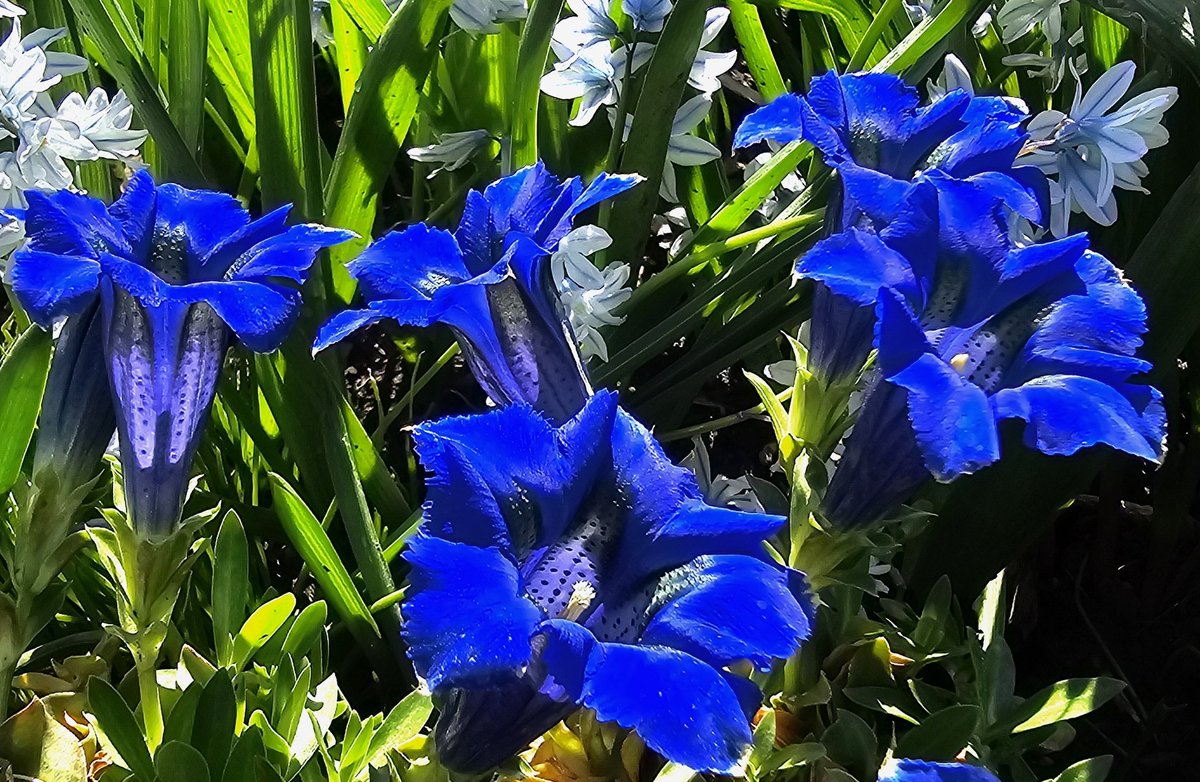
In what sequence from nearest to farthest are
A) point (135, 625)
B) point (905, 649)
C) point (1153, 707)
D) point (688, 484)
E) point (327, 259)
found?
point (688, 484) < point (135, 625) < point (905, 649) < point (327, 259) < point (1153, 707)

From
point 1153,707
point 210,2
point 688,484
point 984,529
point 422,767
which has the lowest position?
point 1153,707

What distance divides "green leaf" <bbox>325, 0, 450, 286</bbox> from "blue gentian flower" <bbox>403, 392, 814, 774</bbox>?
387mm

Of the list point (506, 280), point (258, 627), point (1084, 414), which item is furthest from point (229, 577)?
point (1084, 414)

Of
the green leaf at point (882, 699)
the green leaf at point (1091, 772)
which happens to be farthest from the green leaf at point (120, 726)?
the green leaf at point (1091, 772)

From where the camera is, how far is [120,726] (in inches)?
21.6

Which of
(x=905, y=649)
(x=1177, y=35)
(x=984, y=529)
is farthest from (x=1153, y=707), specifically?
(x=1177, y=35)

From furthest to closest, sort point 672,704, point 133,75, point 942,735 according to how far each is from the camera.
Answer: point 133,75, point 942,735, point 672,704

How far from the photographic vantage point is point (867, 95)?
57 cm

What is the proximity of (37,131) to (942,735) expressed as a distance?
61cm

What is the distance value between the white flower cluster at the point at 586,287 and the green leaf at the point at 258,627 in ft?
0.81

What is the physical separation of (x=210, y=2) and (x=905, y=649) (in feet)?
2.09

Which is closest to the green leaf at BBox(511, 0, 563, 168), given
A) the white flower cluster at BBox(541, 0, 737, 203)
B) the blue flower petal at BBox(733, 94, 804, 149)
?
the white flower cluster at BBox(541, 0, 737, 203)

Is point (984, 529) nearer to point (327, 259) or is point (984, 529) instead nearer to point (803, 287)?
point (803, 287)

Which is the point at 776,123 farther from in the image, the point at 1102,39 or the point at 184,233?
the point at 1102,39
